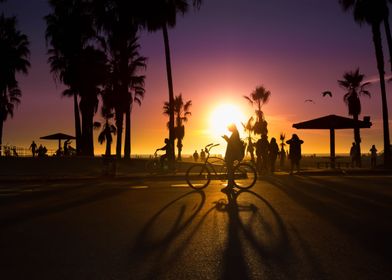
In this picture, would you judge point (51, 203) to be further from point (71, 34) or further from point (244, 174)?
point (71, 34)

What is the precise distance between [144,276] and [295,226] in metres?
3.95

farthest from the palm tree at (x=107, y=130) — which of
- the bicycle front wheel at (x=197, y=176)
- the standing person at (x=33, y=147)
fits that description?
the bicycle front wheel at (x=197, y=176)

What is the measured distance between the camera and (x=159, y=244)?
716 cm

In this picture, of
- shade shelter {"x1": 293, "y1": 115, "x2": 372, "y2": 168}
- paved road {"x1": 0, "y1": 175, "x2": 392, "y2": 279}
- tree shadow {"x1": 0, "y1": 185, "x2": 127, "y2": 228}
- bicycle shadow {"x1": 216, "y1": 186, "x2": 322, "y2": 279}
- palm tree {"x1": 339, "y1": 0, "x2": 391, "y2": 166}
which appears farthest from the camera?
palm tree {"x1": 339, "y1": 0, "x2": 391, "y2": 166}

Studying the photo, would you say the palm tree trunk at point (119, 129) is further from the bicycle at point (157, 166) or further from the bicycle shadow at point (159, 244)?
the bicycle shadow at point (159, 244)

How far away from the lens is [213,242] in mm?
7301

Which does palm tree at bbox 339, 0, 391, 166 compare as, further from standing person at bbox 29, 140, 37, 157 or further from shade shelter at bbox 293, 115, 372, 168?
standing person at bbox 29, 140, 37, 157

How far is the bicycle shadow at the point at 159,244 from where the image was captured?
5.79 metres

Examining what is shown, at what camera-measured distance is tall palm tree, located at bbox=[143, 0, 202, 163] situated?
104ft

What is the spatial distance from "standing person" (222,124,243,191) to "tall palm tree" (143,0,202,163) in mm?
15840

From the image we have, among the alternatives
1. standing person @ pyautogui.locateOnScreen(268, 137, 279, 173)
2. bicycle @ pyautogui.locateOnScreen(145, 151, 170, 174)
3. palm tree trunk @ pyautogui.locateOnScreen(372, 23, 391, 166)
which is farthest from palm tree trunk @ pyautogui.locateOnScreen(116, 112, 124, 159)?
palm tree trunk @ pyautogui.locateOnScreen(372, 23, 391, 166)

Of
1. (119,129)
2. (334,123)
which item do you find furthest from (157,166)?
(119,129)

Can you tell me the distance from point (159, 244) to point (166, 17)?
2653cm

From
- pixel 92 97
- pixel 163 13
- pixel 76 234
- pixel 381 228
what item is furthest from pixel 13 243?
pixel 92 97
